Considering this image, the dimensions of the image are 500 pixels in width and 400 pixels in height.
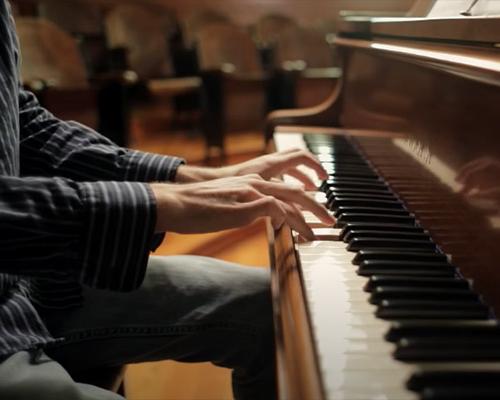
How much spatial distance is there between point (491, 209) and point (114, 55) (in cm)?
369

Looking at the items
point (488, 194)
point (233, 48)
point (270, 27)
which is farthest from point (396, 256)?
point (270, 27)

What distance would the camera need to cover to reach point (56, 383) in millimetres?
719

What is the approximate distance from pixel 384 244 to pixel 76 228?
451mm

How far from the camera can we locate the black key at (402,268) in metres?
0.72

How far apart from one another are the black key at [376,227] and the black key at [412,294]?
0.65ft

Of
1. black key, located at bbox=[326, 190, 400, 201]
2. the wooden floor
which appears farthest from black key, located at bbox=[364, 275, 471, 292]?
the wooden floor

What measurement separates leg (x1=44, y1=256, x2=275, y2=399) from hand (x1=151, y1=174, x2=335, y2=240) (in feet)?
0.87

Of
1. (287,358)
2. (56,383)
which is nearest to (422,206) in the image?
(287,358)

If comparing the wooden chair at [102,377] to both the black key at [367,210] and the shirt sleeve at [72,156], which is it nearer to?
the shirt sleeve at [72,156]

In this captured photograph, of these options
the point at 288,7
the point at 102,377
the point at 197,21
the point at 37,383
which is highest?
the point at 288,7

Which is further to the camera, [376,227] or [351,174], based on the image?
[351,174]

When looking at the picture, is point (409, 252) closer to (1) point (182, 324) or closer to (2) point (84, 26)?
(1) point (182, 324)

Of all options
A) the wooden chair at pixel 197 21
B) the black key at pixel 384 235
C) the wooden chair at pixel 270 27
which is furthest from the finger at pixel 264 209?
the wooden chair at pixel 270 27

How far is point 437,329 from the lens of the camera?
0.58 m
